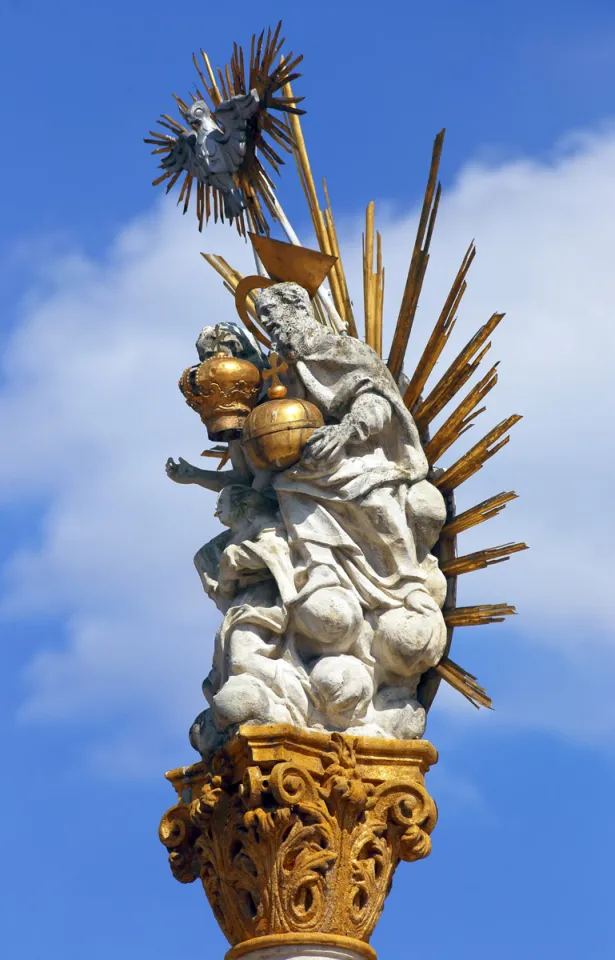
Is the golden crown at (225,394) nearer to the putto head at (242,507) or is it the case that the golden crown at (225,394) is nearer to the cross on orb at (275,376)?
the cross on orb at (275,376)

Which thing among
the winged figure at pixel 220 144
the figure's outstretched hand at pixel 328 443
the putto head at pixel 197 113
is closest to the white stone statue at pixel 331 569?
the figure's outstretched hand at pixel 328 443

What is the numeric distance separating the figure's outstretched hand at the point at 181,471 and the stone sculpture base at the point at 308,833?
93.4 inches

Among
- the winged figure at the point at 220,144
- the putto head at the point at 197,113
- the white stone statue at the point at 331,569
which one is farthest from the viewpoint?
the putto head at the point at 197,113

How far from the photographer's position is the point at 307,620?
45.0 feet

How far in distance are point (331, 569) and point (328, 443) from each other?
2.52 feet

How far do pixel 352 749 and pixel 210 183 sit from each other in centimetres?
466

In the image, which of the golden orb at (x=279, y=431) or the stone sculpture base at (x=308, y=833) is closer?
the stone sculpture base at (x=308, y=833)

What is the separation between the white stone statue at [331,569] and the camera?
44.7 feet

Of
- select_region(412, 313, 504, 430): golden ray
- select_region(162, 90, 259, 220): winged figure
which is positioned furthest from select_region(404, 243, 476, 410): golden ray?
select_region(162, 90, 259, 220): winged figure

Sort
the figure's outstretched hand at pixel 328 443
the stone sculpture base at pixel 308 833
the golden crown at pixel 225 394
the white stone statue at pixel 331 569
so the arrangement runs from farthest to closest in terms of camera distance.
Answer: the golden crown at pixel 225 394 < the figure's outstretched hand at pixel 328 443 < the white stone statue at pixel 331 569 < the stone sculpture base at pixel 308 833

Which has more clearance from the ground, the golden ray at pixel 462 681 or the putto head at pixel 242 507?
the putto head at pixel 242 507

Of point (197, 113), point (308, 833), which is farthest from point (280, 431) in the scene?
point (197, 113)

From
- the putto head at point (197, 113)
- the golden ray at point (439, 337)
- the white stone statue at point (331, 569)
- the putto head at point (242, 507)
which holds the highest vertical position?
A: the putto head at point (197, 113)

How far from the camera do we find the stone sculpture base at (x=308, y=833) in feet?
43.4
